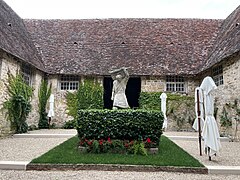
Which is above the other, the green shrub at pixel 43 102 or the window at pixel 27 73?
the window at pixel 27 73

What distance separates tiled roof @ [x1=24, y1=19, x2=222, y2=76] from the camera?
1509 cm

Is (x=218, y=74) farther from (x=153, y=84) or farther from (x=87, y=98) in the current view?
(x=87, y=98)

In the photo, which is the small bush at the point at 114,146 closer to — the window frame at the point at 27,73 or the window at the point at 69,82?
the window frame at the point at 27,73

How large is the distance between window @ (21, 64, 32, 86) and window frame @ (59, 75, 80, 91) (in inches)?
83.8

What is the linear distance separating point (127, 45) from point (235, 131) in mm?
8831

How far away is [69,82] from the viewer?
1575 centimetres

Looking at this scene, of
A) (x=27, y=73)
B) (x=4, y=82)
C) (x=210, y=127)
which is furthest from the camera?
(x=27, y=73)

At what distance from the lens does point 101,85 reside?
1540cm

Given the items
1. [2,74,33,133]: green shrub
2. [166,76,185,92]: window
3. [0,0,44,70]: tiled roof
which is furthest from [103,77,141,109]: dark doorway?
[2,74,33,133]: green shrub

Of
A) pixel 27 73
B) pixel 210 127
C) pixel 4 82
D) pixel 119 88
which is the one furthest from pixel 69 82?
pixel 210 127

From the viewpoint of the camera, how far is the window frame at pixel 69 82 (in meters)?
15.7

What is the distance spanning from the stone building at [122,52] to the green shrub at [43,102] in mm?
410

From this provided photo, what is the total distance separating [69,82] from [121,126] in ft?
30.1

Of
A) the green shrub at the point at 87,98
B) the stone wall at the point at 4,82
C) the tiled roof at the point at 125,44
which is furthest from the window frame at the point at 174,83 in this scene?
the stone wall at the point at 4,82
